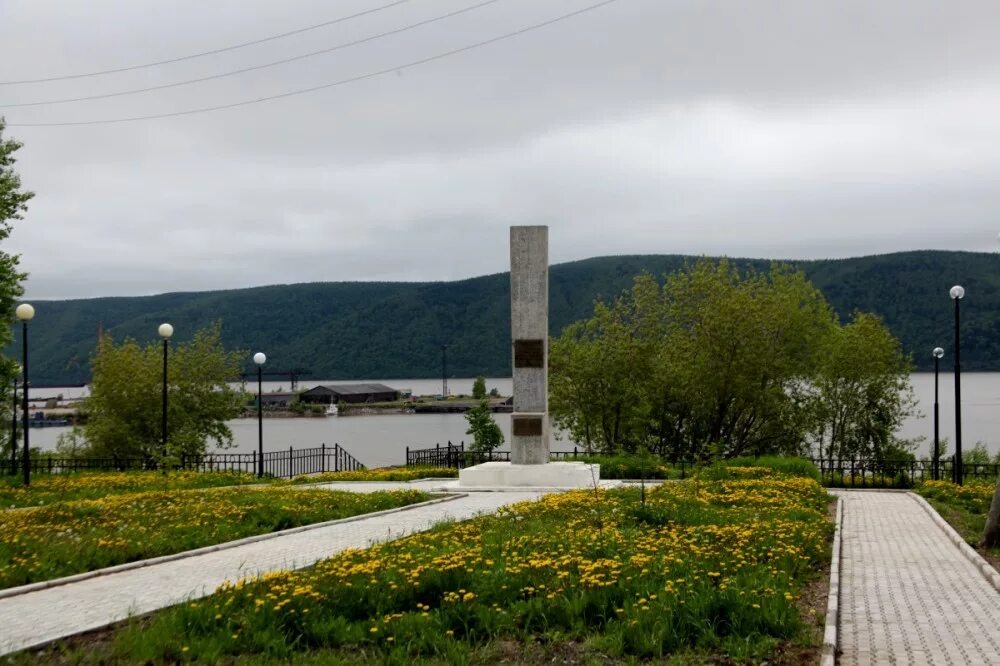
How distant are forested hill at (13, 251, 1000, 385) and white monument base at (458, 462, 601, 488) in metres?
74.2

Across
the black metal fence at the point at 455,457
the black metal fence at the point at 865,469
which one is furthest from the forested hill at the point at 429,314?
the black metal fence at the point at 455,457

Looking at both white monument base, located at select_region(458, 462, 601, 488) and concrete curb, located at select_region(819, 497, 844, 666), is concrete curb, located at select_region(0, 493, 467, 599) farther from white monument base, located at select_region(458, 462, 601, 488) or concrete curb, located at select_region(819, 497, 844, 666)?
concrete curb, located at select_region(819, 497, 844, 666)

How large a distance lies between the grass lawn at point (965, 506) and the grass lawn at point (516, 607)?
9.12ft

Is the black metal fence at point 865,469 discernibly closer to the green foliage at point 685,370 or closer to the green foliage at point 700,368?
the green foliage at point 685,370

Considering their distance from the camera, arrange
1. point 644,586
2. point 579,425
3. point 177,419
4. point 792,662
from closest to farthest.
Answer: point 792,662 → point 644,586 → point 579,425 → point 177,419

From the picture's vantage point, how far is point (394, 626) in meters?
6.89

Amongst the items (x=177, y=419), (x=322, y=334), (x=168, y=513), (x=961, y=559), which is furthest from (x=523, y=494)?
(x=322, y=334)

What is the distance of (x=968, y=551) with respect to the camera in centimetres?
1055

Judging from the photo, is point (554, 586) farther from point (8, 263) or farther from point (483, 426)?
point (483, 426)

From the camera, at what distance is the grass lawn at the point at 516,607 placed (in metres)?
6.42

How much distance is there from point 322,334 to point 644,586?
12834cm

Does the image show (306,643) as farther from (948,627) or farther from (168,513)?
(168,513)

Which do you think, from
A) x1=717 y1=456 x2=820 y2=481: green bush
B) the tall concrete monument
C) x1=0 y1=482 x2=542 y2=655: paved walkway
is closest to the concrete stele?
the tall concrete monument

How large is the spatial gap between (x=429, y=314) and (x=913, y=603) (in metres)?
122
